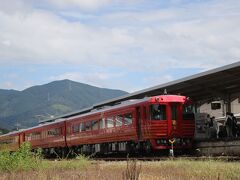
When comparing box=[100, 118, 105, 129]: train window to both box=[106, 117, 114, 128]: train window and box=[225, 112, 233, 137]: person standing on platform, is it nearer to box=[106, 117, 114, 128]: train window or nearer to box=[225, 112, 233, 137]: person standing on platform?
box=[106, 117, 114, 128]: train window

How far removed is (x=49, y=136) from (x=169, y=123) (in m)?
18.5

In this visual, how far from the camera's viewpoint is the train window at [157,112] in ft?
75.8

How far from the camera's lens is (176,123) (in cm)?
2353

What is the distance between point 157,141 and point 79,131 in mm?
10292

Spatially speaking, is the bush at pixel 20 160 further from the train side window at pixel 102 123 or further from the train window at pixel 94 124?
the train window at pixel 94 124

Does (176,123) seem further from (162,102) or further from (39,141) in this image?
(39,141)

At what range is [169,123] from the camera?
23.2 metres

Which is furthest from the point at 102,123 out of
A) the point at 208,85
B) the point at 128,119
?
the point at 208,85

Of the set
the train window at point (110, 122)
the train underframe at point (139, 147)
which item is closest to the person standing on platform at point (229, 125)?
the train underframe at point (139, 147)

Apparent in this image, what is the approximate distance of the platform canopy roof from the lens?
20844 mm

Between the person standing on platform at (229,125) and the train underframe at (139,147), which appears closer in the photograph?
the train underframe at (139,147)

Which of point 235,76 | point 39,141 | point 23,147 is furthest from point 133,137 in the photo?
point 39,141

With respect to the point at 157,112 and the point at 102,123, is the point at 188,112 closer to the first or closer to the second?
the point at 157,112

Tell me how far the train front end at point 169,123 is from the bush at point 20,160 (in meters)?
7.22
